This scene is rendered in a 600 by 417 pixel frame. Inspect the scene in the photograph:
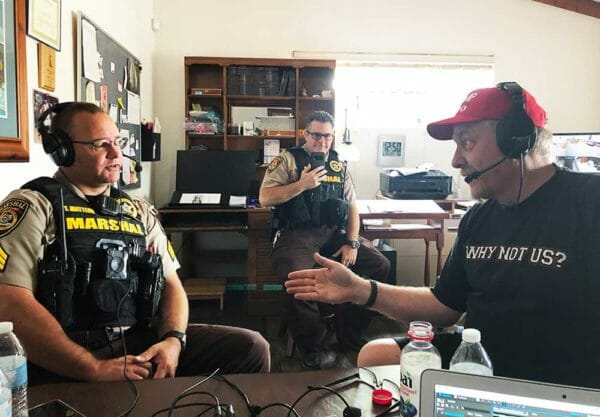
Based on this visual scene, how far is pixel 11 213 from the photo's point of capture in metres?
1.28

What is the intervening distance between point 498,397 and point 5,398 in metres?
0.75

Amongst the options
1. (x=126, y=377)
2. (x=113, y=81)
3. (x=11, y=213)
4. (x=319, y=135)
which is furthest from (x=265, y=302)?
(x=11, y=213)

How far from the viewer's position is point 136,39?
11.1ft

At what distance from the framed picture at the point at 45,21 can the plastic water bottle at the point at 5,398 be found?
141 centimetres

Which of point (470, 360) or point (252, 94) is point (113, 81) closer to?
point (252, 94)

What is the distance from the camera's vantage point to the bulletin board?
7.47ft

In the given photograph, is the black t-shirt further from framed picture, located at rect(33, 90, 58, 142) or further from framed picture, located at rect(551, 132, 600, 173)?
framed picture, located at rect(551, 132, 600, 173)

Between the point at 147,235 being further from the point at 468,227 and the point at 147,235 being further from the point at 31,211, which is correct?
the point at 468,227

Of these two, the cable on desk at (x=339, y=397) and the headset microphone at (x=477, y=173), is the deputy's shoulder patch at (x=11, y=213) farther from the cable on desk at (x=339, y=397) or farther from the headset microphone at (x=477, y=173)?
the headset microphone at (x=477, y=173)

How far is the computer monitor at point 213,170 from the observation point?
12.5ft

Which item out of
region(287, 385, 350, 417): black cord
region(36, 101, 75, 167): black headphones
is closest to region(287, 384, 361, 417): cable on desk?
region(287, 385, 350, 417): black cord

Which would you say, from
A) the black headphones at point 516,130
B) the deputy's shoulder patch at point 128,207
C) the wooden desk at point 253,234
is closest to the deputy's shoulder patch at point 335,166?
the wooden desk at point 253,234

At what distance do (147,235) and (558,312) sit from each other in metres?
1.29

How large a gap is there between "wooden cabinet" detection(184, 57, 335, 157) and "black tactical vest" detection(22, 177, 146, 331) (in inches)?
98.6
